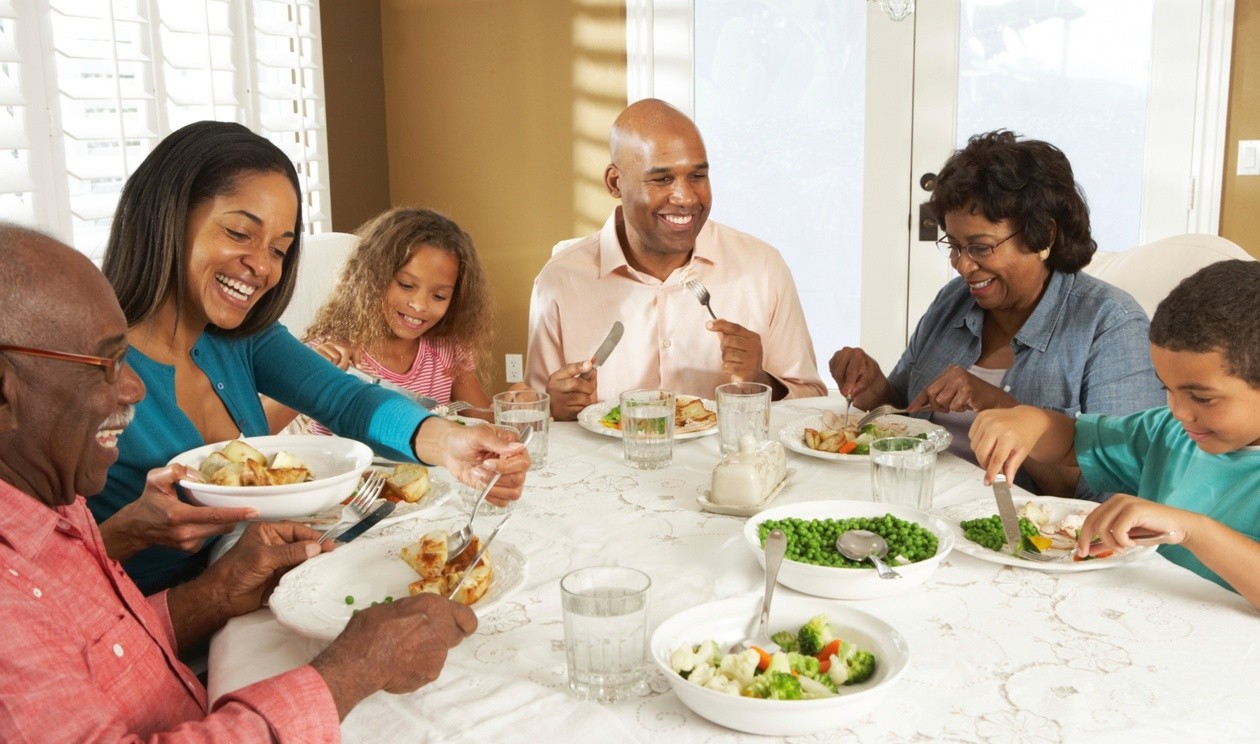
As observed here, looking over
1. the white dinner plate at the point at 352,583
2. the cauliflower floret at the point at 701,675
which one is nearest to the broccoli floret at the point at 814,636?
the cauliflower floret at the point at 701,675

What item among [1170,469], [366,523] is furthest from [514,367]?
[1170,469]

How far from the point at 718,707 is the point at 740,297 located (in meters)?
1.88

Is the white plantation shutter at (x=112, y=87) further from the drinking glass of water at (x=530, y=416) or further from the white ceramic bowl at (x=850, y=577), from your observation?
the white ceramic bowl at (x=850, y=577)

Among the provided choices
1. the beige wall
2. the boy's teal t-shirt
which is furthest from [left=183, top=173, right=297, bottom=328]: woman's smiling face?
the beige wall

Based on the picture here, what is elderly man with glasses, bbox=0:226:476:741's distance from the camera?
906 mm

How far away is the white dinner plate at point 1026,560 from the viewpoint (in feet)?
4.43

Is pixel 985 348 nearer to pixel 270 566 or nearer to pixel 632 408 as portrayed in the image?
pixel 632 408

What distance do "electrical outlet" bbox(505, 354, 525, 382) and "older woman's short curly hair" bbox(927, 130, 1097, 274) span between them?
2801mm

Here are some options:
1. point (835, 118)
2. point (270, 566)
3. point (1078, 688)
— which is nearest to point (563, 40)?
point (835, 118)

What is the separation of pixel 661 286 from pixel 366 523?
1371 millimetres

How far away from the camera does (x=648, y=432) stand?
→ 1860 mm

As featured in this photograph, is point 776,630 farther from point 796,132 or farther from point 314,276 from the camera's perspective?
point 796,132

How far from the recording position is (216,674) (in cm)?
117

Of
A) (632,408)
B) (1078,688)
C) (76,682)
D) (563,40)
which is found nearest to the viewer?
(76,682)
